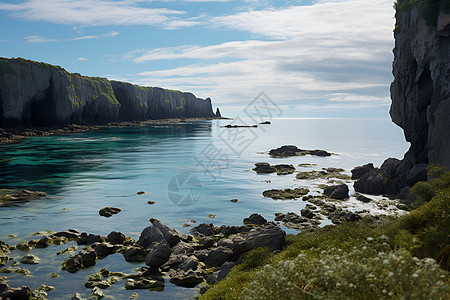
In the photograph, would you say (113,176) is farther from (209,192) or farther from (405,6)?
(405,6)

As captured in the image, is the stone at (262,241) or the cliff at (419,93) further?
the cliff at (419,93)

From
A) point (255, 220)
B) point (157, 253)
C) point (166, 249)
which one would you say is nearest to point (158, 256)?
point (157, 253)

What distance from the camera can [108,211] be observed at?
30.4 metres

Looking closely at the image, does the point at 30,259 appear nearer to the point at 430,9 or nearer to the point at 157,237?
the point at 157,237

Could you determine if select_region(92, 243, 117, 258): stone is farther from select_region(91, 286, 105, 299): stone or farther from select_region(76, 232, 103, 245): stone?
select_region(91, 286, 105, 299): stone

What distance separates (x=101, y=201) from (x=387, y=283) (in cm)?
3168

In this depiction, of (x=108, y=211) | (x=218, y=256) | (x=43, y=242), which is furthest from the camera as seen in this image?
(x=108, y=211)

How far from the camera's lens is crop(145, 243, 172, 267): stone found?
19.7 m

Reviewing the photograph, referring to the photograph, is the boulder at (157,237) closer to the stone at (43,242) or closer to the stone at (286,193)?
the stone at (43,242)

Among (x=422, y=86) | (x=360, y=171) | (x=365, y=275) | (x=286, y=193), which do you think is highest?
(x=422, y=86)

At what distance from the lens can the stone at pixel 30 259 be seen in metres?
19.4

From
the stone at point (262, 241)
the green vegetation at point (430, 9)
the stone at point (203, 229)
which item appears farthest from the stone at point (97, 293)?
the green vegetation at point (430, 9)

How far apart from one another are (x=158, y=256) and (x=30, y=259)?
291 inches

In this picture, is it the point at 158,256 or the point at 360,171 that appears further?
the point at 360,171
